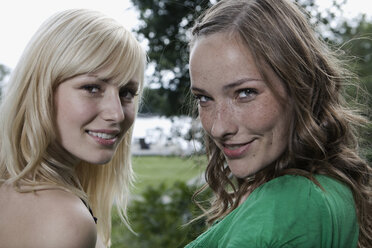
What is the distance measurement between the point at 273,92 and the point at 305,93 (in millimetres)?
109

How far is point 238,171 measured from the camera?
1399 millimetres

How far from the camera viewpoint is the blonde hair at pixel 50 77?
5.65 ft

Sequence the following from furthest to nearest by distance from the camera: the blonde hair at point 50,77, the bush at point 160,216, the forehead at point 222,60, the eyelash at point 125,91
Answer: the bush at point 160,216
the eyelash at point 125,91
the blonde hair at point 50,77
the forehead at point 222,60

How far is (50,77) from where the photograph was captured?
68.9 inches

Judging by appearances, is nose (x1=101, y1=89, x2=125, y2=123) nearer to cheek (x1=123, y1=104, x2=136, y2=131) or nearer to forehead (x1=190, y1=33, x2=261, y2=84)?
cheek (x1=123, y1=104, x2=136, y2=131)

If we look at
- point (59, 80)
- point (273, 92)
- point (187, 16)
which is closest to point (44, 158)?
point (59, 80)

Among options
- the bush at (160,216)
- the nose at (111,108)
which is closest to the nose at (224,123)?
the nose at (111,108)

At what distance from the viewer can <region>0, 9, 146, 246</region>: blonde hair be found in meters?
1.72

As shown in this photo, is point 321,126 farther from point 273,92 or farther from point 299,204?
point 299,204

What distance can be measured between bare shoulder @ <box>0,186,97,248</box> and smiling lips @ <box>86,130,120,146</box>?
0.25m

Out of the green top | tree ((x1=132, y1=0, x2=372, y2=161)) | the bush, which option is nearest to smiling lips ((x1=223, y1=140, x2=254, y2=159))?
the green top

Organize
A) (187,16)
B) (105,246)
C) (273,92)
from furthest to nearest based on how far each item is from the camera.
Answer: (187,16)
(105,246)
(273,92)

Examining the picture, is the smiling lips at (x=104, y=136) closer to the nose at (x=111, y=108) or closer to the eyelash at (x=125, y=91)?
the nose at (x=111, y=108)

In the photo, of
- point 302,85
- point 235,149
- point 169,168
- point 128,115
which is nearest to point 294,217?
point 235,149
